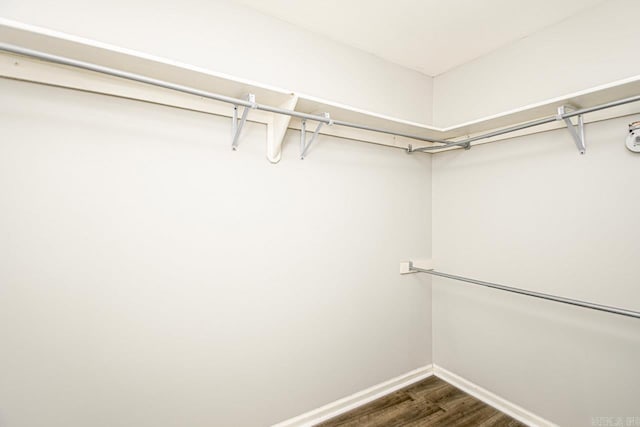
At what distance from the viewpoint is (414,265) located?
2205 millimetres

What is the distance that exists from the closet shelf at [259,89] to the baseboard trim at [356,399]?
155cm

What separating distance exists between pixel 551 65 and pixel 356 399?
2.39 m

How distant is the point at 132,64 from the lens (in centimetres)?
111

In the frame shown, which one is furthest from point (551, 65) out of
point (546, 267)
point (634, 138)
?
point (546, 267)

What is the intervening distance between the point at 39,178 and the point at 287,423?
1732 mm

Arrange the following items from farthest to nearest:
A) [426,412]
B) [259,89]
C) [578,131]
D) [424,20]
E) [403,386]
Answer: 1. [403,386]
2. [426,412]
3. [424,20]
4. [578,131]
5. [259,89]

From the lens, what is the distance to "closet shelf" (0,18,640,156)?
38.1 inches

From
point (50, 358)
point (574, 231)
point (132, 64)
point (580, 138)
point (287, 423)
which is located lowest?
point (287, 423)

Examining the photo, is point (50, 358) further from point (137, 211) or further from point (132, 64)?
point (132, 64)

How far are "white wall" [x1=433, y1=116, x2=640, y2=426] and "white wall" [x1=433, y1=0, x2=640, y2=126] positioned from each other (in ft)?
0.85

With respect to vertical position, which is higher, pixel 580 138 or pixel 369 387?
pixel 580 138

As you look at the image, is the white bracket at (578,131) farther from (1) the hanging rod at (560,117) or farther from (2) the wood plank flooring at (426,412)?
(2) the wood plank flooring at (426,412)

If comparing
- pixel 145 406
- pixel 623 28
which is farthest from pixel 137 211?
pixel 623 28

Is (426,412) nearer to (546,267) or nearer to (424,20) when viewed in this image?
(546,267)
